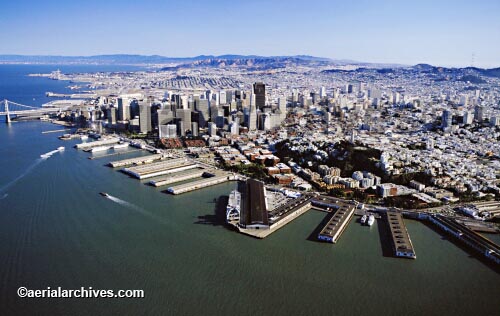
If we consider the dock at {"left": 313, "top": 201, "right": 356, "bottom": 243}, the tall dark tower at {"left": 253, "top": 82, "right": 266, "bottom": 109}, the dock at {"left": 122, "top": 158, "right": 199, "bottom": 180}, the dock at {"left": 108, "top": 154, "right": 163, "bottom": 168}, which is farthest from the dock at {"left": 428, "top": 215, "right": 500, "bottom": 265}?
the tall dark tower at {"left": 253, "top": 82, "right": 266, "bottom": 109}

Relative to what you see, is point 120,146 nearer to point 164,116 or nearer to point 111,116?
point 164,116

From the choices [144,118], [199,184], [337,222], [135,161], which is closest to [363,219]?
[337,222]

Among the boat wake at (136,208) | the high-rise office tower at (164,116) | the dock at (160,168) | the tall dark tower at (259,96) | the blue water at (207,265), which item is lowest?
the blue water at (207,265)

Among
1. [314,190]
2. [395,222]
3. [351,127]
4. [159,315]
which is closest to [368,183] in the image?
[314,190]

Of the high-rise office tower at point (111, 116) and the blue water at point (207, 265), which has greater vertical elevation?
the high-rise office tower at point (111, 116)

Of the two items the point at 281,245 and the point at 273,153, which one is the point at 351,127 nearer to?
the point at 273,153

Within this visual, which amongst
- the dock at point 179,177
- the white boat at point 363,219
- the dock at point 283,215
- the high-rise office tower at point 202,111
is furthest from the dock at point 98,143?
the white boat at point 363,219

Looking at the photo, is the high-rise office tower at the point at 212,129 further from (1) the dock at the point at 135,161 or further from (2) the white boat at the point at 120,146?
(1) the dock at the point at 135,161
